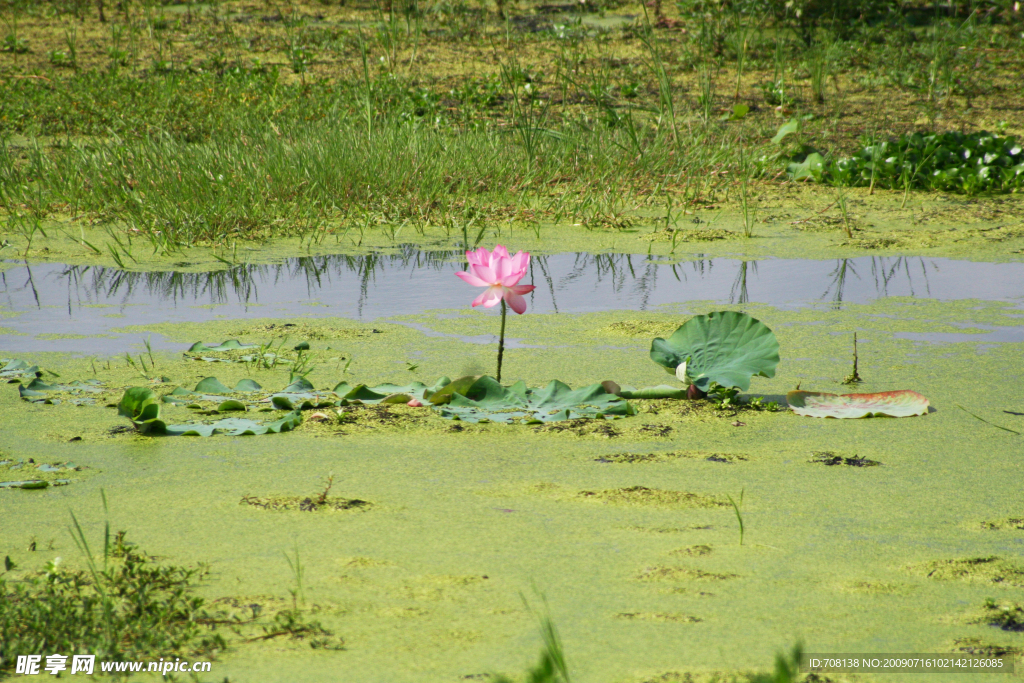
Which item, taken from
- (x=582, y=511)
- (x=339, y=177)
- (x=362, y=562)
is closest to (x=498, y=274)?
(x=582, y=511)

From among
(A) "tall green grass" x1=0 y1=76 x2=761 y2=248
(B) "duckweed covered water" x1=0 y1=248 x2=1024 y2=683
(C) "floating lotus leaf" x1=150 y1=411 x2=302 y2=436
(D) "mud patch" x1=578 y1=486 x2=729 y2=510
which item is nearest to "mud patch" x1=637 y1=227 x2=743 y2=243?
(A) "tall green grass" x1=0 y1=76 x2=761 y2=248

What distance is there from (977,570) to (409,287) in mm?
2628

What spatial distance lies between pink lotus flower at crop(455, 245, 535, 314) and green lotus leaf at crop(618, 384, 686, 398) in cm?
36

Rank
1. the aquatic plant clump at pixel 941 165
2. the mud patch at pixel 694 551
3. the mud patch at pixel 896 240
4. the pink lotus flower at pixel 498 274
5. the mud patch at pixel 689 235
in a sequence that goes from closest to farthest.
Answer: the mud patch at pixel 694 551
the pink lotus flower at pixel 498 274
the mud patch at pixel 896 240
the mud patch at pixel 689 235
the aquatic plant clump at pixel 941 165

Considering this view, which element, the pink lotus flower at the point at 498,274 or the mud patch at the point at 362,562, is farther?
the pink lotus flower at the point at 498,274

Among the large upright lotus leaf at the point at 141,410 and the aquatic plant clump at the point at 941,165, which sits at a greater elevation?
the aquatic plant clump at the point at 941,165

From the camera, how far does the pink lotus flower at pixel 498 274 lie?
86.2 inches

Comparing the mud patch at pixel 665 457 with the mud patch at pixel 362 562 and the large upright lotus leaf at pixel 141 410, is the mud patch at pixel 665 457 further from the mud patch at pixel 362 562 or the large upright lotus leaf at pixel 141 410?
the large upright lotus leaf at pixel 141 410

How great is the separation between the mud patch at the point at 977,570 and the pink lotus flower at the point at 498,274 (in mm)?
1065

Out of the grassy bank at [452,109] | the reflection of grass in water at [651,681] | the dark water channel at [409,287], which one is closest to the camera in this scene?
the reflection of grass in water at [651,681]

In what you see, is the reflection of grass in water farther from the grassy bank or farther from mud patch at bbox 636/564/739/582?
the grassy bank

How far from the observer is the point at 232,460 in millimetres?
1958

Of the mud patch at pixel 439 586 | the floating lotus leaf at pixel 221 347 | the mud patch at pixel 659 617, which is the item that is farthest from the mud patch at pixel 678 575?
the floating lotus leaf at pixel 221 347

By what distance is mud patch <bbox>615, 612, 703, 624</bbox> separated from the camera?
1243 mm
